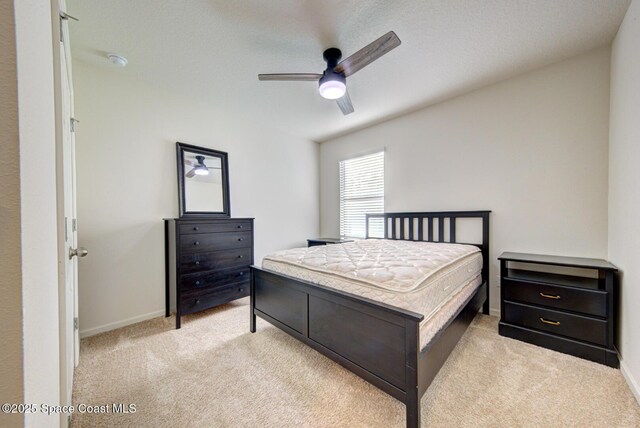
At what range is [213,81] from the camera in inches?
111

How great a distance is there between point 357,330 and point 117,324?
2697 mm

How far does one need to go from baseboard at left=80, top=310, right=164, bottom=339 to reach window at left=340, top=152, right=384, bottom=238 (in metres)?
3.21

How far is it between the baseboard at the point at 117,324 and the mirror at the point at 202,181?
1.23 metres

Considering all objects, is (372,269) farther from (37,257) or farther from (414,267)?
(37,257)

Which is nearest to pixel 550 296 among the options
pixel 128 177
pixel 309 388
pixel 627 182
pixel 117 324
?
pixel 627 182

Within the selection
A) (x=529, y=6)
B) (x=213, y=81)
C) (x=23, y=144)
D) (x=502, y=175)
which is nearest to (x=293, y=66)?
(x=213, y=81)

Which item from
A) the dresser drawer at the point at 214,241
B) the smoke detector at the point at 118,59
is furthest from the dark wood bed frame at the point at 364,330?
the smoke detector at the point at 118,59

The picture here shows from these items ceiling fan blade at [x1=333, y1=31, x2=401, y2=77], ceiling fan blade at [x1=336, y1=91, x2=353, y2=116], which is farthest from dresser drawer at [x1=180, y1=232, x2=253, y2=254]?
ceiling fan blade at [x1=333, y1=31, x2=401, y2=77]

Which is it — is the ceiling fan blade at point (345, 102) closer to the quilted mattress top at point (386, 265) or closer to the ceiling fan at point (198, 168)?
the quilted mattress top at point (386, 265)

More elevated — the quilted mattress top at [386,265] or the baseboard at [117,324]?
the quilted mattress top at [386,265]

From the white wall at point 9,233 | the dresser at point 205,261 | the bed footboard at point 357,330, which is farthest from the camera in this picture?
the dresser at point 205,261

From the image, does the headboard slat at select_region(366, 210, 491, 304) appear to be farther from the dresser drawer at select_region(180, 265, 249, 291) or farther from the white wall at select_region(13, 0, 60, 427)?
the white wall at select_region(13, 0, 60, 427)

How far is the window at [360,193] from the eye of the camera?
420 cm

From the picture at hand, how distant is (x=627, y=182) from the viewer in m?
1.87
